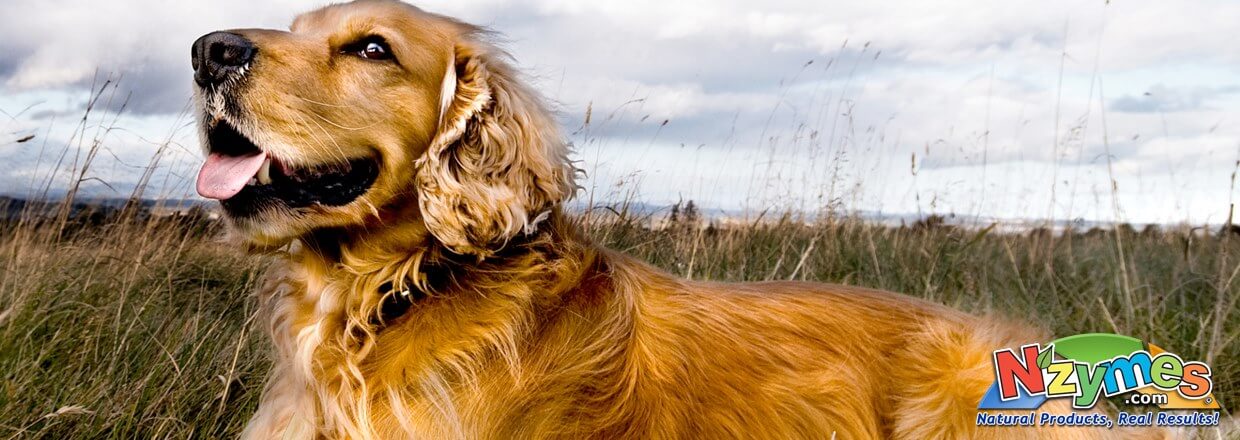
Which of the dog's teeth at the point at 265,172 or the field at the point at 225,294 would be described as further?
the field at the point at 225,294

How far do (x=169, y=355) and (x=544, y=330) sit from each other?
5.38 feet

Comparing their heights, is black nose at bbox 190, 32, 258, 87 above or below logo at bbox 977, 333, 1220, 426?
above

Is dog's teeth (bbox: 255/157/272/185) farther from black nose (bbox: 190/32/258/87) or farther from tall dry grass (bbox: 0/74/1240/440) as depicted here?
tall dry grass (bbox: 0/74/1240/440)

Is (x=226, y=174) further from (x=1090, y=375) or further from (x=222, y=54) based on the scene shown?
(x=1090, y=375)

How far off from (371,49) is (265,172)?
474 millimetres

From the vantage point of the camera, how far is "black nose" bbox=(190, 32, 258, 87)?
277cm

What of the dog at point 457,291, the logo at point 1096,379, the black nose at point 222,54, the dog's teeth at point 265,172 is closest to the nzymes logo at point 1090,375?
the logo at point 1096,379

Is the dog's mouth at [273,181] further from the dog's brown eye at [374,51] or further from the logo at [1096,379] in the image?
the logo at [1096,379]

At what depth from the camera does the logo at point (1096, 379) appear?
10.8 ft

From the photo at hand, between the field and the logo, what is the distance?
666 millimetres

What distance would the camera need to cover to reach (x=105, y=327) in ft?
14.0

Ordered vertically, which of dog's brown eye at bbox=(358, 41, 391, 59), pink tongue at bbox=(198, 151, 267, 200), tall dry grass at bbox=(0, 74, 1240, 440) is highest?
dog's brown eye at bbox=(358, 41, 391, 59)

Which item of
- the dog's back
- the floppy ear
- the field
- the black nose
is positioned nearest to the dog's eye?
the floppy ear

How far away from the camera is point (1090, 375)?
344cm
